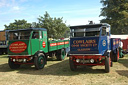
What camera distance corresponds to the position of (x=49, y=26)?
2869cm

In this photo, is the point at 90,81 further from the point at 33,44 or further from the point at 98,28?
the point at 33,44

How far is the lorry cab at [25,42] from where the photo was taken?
8359 millimetres

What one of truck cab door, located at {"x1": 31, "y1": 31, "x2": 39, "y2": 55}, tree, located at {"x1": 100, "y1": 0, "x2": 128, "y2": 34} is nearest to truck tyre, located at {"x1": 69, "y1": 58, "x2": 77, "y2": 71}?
truck cab door, located at {"x1": 31, "y1": 31, "x2": 39, "y2": 55}

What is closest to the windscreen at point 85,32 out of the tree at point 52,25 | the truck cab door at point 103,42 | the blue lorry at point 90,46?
the blue lorry at point 90,46

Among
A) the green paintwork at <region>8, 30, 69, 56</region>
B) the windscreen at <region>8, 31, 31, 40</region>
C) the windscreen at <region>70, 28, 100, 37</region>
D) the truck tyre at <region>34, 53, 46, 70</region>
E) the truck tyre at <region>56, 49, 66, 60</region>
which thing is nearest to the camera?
the windscreen at <region>70, 28, 100, 37</region>

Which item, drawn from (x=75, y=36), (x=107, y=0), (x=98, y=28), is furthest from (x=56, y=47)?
(x=107, y=0)

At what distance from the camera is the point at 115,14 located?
34.5 metres

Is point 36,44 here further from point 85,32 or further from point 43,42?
point 85,32

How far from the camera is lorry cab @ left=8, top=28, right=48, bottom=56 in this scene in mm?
8359

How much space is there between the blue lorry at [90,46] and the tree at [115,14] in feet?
86.7

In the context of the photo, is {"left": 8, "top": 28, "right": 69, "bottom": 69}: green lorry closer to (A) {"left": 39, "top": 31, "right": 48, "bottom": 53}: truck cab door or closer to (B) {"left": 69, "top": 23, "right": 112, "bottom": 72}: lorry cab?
(A) {"left": 39, "top": 31, "right": 48, "bottom": 53}: truck cab door

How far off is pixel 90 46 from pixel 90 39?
14.4 inches

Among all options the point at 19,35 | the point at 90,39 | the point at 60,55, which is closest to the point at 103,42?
the point at 90,39

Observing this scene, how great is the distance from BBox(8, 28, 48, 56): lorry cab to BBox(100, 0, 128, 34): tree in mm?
26808
